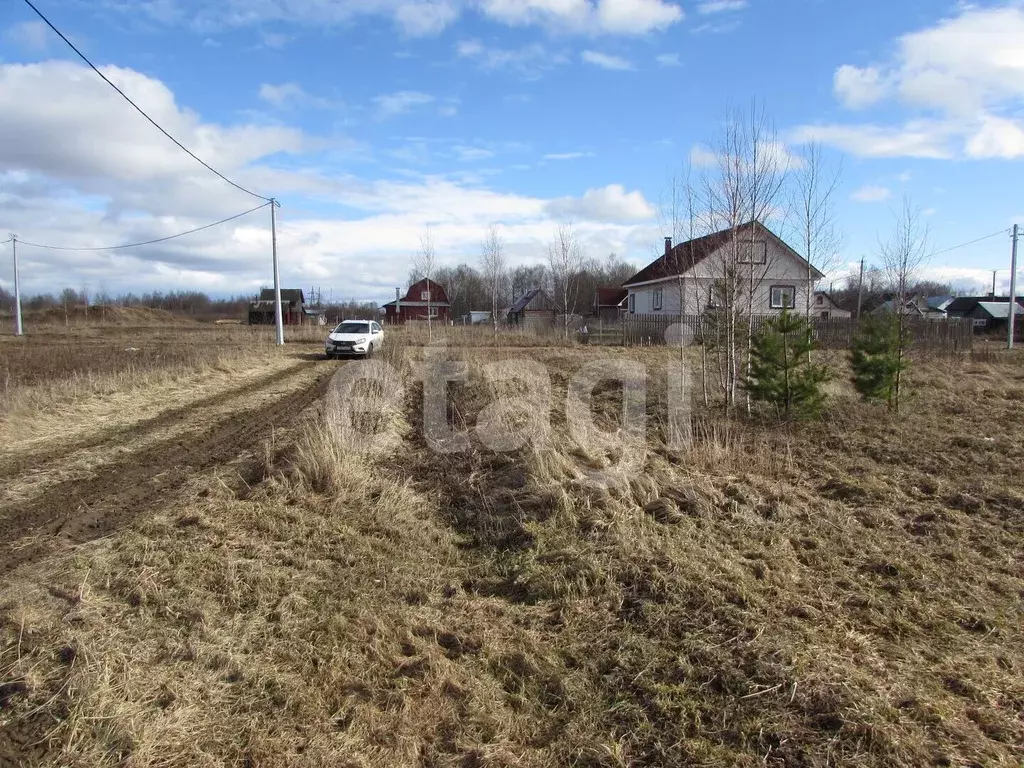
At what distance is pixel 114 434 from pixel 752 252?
10575 millimetres

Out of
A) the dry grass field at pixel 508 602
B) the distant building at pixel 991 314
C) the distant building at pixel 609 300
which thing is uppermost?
the distant building at pixel 609 300

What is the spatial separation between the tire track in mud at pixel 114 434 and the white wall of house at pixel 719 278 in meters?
9.54

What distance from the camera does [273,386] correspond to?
583 inches

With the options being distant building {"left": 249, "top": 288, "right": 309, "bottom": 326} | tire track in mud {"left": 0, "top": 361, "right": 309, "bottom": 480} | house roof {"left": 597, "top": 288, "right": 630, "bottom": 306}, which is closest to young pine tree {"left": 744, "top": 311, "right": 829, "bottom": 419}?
tire track in mud {"left": 0, "top": 361, "right": 309, "bottom": 480}

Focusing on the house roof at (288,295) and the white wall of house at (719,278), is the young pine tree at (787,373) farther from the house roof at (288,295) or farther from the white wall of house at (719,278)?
the house roof at (288,295)

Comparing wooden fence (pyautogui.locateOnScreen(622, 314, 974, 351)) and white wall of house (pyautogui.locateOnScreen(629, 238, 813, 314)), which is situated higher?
white wall of house (pyautogui.locateOnScreen(629, 238, 813, 314))

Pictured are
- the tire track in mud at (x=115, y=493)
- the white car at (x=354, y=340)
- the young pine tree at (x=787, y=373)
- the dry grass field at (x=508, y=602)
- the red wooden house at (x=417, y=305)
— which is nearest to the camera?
the dry grass field at (x=508, y=602)

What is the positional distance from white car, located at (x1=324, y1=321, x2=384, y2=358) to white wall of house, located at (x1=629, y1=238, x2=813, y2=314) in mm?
10728

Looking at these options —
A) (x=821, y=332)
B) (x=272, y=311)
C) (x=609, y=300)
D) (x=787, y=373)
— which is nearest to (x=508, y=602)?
(x=787, y=373)

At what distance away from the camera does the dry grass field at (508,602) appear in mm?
3049

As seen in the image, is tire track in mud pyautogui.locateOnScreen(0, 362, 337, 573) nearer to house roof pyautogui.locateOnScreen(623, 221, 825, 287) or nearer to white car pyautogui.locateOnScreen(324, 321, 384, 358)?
house roof pyautogui.locateOnScreen(623, 221, 825, 287)

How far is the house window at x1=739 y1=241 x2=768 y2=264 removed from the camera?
35.9 feet

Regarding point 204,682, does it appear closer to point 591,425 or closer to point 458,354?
point 591,425

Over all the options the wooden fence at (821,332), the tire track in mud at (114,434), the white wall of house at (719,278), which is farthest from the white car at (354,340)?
the white wall of house at (719,278)
